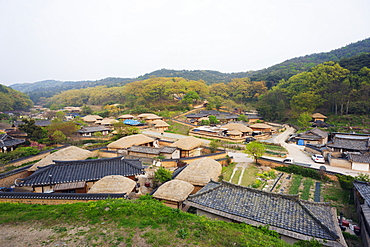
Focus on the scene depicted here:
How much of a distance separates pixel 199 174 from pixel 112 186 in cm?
583

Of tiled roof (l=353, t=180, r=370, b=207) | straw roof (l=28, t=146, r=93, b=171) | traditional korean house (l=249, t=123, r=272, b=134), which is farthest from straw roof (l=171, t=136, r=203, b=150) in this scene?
traditional korean house (l=249, t=123, r=272, b=134)

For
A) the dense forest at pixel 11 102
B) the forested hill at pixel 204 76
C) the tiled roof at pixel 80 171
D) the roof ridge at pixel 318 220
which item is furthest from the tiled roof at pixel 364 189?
the forested hill at pixel 204 76

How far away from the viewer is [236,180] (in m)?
16.0

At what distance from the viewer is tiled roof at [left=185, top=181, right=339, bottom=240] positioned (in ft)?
23.9

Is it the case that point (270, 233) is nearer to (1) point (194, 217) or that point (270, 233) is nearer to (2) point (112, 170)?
(1) point (194, 217)

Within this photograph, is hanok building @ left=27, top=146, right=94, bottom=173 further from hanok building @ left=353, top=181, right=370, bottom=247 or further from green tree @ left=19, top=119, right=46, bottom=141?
hanok building @ left=353, top=181, right=370, bottom=247

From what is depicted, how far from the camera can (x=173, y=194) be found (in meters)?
10.9

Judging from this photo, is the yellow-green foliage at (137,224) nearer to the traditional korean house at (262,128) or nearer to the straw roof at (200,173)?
the straw roof at (200,173)

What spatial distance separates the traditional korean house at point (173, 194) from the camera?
1060 cm

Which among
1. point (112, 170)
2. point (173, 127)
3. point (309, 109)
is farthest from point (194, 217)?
point (309, 109)

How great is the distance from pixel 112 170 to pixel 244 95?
2178 inches

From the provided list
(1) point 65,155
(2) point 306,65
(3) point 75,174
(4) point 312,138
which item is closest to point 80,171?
(3) point 75,174

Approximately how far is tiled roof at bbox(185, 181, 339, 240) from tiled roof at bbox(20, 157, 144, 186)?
676 cm

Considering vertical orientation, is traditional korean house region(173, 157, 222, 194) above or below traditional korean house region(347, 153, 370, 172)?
above
